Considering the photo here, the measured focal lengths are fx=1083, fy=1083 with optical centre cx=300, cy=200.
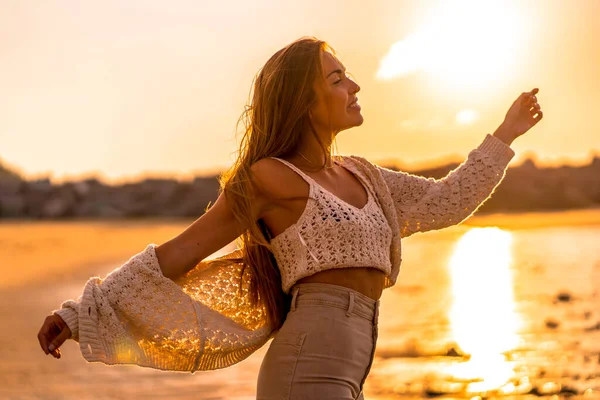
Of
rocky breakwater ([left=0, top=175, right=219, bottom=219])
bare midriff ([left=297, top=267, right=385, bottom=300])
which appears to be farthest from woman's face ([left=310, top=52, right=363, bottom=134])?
rocky breakwater ([left=0, top=175, right=219, bottom=219])

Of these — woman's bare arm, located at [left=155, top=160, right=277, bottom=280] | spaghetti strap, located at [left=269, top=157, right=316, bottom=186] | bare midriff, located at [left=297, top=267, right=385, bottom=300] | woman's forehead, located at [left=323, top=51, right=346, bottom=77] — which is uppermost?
woman's forehead, located at [left=323, top=51, right=346, bottom=77]

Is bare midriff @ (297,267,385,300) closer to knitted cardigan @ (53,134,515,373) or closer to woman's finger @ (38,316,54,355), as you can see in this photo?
knitted cardigan @ (53,134,515,373)

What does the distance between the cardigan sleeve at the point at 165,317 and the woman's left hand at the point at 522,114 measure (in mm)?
1081

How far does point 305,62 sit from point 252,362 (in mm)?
4042

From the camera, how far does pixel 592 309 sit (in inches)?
359

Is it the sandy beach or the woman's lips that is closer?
the woman's lips

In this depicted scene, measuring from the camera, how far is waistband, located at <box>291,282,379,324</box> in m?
3.31

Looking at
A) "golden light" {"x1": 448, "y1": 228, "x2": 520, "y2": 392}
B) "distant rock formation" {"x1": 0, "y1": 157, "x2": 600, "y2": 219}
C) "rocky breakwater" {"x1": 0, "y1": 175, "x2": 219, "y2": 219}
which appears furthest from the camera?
"rocky breakwater" {"x1": 0, "y1": 175, "x2": 219, "y2": 219}

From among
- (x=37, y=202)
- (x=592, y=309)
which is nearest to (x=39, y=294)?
(x=592, y=309)

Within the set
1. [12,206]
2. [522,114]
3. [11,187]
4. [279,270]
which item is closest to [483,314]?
[522,114]

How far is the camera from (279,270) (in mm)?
3551

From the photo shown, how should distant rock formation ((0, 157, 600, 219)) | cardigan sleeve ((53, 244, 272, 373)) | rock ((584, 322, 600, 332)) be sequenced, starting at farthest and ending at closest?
distant rock formation ((0, 157, 600, 219)) → rock ((584, 322, 600, 332)) → cardigan sleeve ((53, 244, 272, 373))

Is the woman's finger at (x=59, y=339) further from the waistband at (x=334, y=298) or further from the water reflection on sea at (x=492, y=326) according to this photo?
the water reflection on sea at (x=492, y=326)

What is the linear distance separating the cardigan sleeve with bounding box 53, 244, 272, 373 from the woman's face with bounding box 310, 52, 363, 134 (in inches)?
21.9
